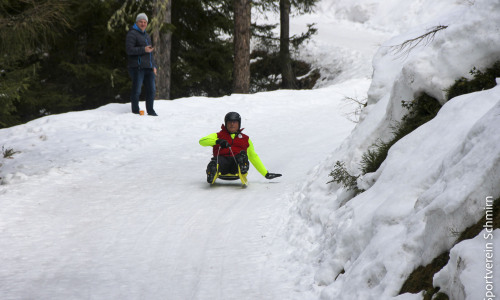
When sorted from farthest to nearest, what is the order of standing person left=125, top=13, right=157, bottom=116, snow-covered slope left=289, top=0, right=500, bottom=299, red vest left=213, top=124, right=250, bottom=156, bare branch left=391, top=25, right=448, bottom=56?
standing person left=125, top=13, right=157, bottom=116
red vest left=213, top=124, right=250, bottom=156
bare branch left=391, top=25, right=448, bottom=56
snow-covered slope left=289, top=0, right=500, bottom=299

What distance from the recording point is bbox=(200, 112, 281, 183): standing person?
8.21 meters

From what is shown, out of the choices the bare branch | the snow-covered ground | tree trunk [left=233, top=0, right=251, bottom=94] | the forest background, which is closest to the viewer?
the snow-covered ground

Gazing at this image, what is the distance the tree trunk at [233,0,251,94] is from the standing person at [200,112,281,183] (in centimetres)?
865

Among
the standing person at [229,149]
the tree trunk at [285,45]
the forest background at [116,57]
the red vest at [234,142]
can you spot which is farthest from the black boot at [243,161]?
the tree trunk at [285,45]

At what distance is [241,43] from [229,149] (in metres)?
8.88

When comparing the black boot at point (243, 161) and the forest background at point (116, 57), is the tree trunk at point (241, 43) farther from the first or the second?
the black boot at point (243, 161)

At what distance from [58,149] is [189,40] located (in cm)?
960

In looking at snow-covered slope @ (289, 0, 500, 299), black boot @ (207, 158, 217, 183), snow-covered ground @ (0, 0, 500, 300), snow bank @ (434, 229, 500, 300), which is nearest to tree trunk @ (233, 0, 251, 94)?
snow-covered ground @ (0, 0, 500, 300)

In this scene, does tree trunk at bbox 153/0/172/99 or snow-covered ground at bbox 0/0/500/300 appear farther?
tree trunk at bbox 153/0/172/99

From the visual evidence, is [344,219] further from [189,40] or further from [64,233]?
[189,40]

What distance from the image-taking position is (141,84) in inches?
509

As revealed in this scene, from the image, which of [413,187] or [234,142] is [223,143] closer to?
[234,142]

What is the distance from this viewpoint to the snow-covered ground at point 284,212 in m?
3.53

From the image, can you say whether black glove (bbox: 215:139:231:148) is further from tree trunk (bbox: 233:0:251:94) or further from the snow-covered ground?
tree trunk (bbox: 233:0:251:94)
